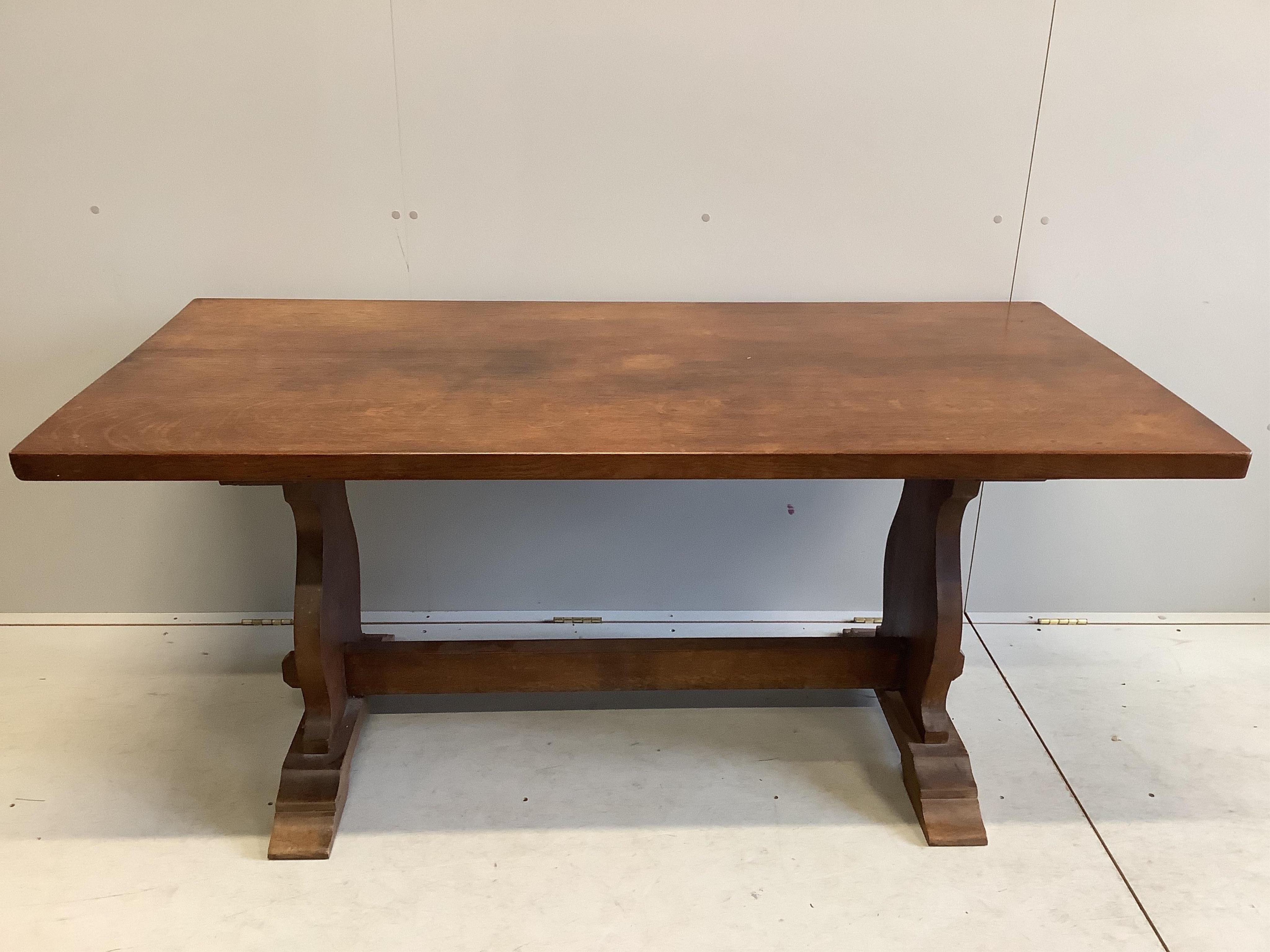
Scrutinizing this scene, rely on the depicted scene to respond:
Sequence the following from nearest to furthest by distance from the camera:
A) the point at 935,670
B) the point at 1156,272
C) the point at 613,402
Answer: the point at 613,402 < the point at 935,670 < the point at 1156,272

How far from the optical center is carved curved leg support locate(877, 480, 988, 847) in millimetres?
1772

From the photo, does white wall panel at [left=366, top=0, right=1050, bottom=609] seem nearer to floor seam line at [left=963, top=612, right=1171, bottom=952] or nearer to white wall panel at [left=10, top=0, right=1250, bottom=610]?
white wall panel at [left=10, top=0, right=1250, bottom=610]

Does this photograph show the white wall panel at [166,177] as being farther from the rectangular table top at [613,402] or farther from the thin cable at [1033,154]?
the thin cable at [1033,154]

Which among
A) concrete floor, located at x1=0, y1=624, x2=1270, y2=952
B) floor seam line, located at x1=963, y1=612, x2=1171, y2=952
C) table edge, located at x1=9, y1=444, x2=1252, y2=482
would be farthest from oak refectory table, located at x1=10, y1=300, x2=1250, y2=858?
floor seam line, located at x1=963, y1=612, x2=1171, y2=952

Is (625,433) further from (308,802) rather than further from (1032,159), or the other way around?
(1032,159)

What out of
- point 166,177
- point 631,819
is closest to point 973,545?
point 631,819

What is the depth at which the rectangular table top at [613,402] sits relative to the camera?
134cm

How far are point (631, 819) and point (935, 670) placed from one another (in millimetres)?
622

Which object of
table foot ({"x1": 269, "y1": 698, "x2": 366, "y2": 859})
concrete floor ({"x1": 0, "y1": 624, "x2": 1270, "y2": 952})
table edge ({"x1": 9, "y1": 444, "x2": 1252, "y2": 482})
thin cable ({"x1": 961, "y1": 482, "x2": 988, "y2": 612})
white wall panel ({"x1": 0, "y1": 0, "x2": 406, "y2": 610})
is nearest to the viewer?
table edge ({"x1": 9, "y1": 444, "x2": 1252, "y2": 482})

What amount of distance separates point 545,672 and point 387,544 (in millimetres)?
592

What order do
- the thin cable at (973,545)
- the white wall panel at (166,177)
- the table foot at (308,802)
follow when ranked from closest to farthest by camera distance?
the table foot at (308,802), the white wall panel at (166,177), the thin cable at (973,545)

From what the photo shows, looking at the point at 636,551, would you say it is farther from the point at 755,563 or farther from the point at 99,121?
the point at 99,121

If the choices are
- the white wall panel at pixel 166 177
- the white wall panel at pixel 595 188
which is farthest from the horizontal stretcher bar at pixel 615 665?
the white wall panel at pixel 166 177

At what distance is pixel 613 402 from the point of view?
151 centimetres
